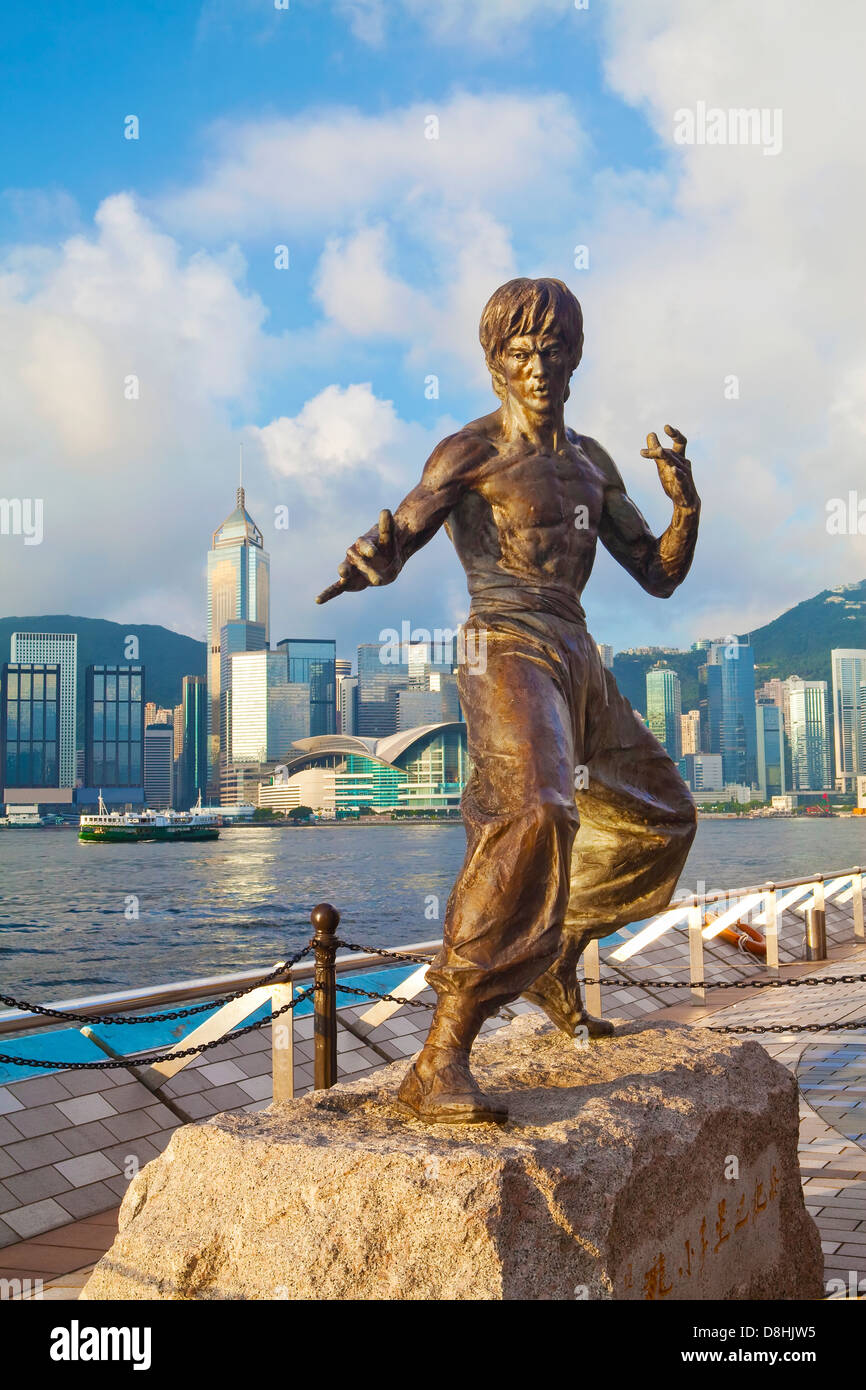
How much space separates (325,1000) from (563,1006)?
4.37 ft

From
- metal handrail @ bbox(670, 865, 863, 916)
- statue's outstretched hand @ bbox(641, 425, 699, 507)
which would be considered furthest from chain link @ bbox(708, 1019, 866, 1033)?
metal handrail @ bbox(670, 865, 863, 916)

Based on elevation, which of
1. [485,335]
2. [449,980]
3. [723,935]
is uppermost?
[485,335]

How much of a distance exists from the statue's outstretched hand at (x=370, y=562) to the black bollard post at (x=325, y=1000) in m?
1.92

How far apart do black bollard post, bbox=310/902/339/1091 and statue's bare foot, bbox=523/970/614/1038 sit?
119cm

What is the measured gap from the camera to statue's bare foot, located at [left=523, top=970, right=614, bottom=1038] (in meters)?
4.11

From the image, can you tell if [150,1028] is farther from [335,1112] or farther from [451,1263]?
[451,1263]

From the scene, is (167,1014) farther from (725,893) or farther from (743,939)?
(743,939)

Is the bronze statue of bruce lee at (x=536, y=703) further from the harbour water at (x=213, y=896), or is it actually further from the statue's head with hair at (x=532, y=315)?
the harbour water at (x=213, y=896)

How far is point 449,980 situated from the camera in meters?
3.27

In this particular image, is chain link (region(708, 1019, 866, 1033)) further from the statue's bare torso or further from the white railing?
the white railing

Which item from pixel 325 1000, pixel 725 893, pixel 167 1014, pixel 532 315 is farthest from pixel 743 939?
pixel 532 315

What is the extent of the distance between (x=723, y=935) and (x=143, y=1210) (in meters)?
10.1

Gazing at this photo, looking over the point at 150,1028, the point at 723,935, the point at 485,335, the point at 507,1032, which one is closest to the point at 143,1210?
the point at 507,1032

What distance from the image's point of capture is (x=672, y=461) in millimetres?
3932
